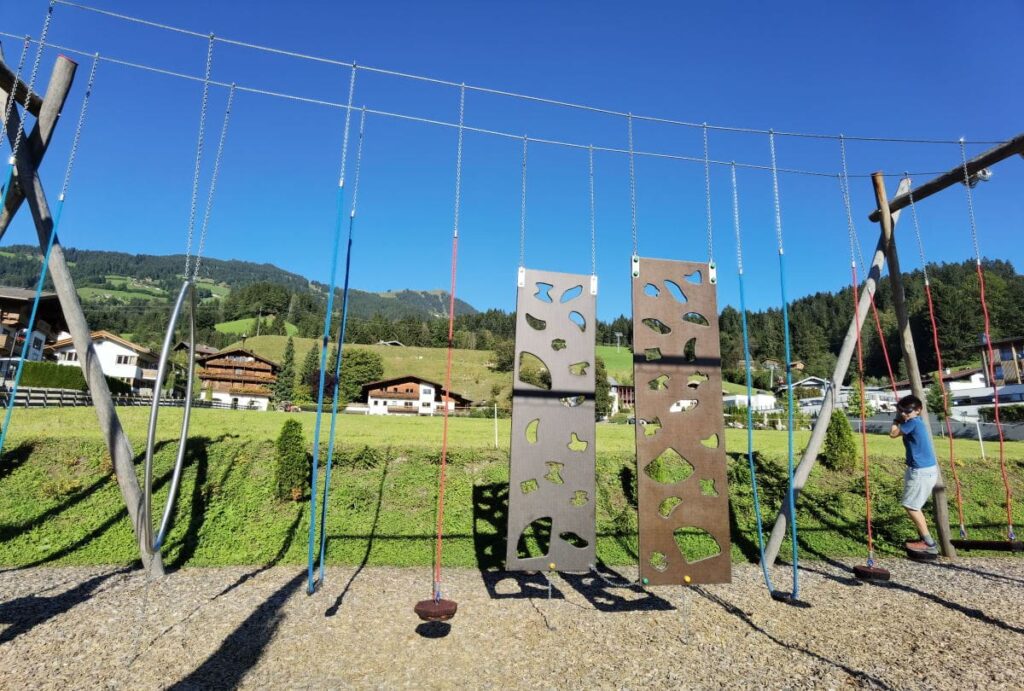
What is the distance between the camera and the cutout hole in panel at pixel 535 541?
31.9ft

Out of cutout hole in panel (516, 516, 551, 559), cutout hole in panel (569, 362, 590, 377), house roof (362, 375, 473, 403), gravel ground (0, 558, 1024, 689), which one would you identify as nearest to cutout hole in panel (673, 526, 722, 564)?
gravel ground (0, 558, 1024, 689)

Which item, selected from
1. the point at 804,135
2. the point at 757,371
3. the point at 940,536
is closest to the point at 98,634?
the point at 804,135

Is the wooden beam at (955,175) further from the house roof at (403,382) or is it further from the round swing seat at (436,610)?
the house roof at (403,382)

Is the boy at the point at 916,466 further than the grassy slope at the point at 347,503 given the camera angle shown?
No

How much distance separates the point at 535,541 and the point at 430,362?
257 ft

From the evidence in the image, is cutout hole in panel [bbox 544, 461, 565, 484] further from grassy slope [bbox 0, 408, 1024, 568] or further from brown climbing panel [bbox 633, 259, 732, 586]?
grassy slope [bbox 0, 408, 1024, 568]

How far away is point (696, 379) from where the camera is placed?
6.68 m

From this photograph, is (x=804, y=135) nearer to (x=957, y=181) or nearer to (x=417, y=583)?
(x=957, y=181)

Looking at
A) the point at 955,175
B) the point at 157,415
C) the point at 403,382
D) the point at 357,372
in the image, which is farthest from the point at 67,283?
the point at 357,372

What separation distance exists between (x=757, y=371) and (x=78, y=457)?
310 ft

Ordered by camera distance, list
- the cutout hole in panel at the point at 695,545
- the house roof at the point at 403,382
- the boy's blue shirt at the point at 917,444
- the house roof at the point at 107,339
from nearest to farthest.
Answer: the boy's blue shirt at the point at 917,444 → the cutout hole in panel at the point at 695,545 → the house roof at the point at 107,339 → the house roof at the point at 403,382

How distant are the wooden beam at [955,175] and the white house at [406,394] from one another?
5344 cm

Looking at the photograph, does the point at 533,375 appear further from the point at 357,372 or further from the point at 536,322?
the point at 357,372

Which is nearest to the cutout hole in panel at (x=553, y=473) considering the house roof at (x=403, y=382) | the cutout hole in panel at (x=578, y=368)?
the cutout hole in panel at (x=578, y=368)
